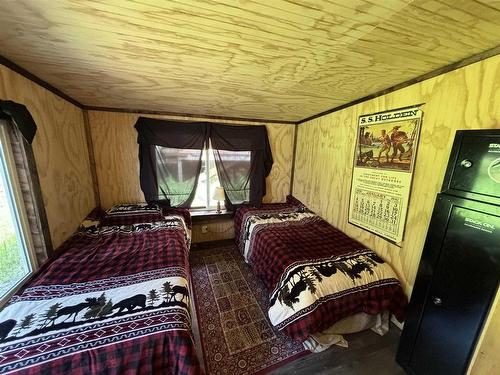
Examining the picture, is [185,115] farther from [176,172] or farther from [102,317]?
[102,317]

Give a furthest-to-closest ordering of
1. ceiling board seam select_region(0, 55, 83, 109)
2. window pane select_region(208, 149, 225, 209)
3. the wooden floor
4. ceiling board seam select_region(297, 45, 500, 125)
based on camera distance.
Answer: window pane select_region(208, 149, 225, 209), the wooden floor, ceiling board seam select_region(0, 55, 83, 109), ceiling board seam select_region(297, 45, 500, 125)

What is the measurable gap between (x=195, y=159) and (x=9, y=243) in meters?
2.05

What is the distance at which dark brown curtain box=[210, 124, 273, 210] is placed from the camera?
9.98 ft

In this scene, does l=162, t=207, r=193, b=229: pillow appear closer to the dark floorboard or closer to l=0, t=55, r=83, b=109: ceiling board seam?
l=0, t=55, r=83, b=109: ceiling board seam

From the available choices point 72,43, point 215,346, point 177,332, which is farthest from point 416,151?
point 72,43

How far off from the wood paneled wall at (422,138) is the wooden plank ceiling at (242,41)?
0.17 meters

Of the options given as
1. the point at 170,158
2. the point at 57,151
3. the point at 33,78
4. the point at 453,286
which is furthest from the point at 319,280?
the point at 33,78

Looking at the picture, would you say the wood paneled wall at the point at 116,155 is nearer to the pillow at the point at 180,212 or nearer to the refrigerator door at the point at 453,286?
the pillow at the point at 180,212

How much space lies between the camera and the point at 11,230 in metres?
1.33

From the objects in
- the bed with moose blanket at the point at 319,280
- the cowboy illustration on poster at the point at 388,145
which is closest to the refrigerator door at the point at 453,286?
the bed with moose blanket at the point at 319,280

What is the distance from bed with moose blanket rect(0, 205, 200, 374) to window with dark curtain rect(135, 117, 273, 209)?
4.45 ft

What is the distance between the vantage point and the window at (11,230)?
4.10ft

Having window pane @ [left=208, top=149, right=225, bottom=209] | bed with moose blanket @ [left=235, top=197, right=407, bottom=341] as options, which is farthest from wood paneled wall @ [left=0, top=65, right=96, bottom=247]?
bed with moose blanket @ [left=235, top=197, right=407, bottom=341]

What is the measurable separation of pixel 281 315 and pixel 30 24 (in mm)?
2387
